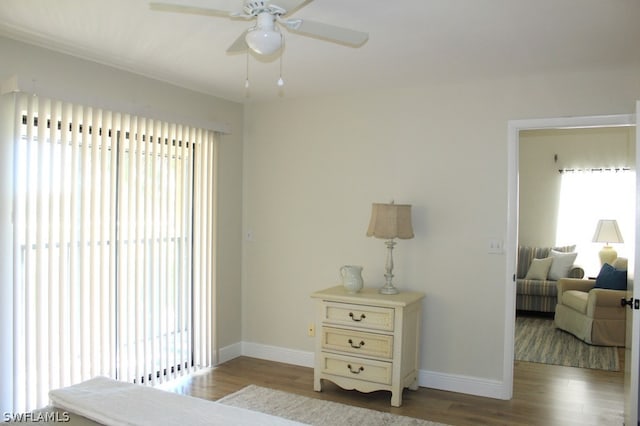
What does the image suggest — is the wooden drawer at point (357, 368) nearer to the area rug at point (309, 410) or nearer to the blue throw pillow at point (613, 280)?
the area rug at point (309, 410)

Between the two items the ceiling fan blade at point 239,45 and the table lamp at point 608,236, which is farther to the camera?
the table lamp at point 608,236

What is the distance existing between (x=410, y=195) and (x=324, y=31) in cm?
221

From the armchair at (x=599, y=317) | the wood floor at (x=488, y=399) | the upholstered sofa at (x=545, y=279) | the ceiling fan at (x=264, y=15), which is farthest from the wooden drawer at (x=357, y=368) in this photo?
the upholstered sofa at (x=545, y=279)

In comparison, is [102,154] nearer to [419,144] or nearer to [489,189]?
[419,144]

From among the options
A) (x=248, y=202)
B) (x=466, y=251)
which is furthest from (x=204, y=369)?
(x=466, y=251)

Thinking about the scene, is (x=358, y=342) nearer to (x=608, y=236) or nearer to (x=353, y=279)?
(x=353, y=279)

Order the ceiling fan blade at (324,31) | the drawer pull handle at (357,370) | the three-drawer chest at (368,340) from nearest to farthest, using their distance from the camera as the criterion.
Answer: the ceiling fan blade at (324,31) → the three-drawer chest at (368,340) → the drawer pull handle at (357,370)

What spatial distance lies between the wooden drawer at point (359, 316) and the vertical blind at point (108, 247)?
1201 mm

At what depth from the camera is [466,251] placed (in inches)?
160

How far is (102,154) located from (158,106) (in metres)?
0.69

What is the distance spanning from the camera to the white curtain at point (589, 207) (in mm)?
6895

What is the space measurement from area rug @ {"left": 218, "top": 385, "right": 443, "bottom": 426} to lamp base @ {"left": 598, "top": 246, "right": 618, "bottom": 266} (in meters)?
4.51

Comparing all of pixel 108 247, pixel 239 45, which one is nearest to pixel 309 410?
pixel 108 247

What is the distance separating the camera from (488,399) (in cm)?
391
